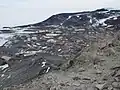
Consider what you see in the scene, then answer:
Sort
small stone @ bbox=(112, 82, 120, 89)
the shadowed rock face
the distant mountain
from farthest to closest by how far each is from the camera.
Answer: the distant mountain < the shadowed rock face < small stone @ bbox=(112, 82, 120, 89)

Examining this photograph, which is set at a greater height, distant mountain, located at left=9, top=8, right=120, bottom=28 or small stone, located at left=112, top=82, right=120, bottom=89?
small stone, located at left=112, top=82, right=120, bottom=89

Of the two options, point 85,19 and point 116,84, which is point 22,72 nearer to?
point 116,84

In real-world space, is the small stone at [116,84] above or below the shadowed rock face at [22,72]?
above

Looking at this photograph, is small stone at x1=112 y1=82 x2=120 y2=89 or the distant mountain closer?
small stone at x1=112 y1=82 x2=120 y2=89

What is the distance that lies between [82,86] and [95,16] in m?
38.9

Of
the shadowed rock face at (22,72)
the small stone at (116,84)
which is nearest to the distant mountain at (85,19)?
the shadowed rock face at (22,72)

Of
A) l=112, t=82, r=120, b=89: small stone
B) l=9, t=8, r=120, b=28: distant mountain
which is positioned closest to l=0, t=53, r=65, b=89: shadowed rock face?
l=112, t=82, r=120, b=89: small stone

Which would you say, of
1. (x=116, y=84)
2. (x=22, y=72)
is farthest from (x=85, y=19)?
(x=116, y=84)

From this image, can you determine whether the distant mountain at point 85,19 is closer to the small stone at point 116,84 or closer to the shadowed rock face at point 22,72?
the shadowed rock face at point 22,72

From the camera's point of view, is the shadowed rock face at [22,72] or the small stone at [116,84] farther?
the shadowed rock face at [22,72]

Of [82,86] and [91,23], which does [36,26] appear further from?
[82,86]

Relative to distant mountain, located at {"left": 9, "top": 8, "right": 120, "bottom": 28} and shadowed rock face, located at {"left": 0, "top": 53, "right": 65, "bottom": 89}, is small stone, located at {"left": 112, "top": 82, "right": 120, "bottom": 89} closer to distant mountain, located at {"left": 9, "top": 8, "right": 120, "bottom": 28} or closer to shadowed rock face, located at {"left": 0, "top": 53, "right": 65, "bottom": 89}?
shadowed rock face, located at {"left": 0, "top": 53, "right": 65, "bottom": 89}

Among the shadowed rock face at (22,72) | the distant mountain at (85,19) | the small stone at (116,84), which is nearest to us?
the small stone at (116,84)

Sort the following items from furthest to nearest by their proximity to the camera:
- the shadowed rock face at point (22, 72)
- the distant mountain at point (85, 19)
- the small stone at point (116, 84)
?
the distant mountain at point (85, 19) < the shadowed rock face at point (22, 72) < the small stone at point (116, 84)
